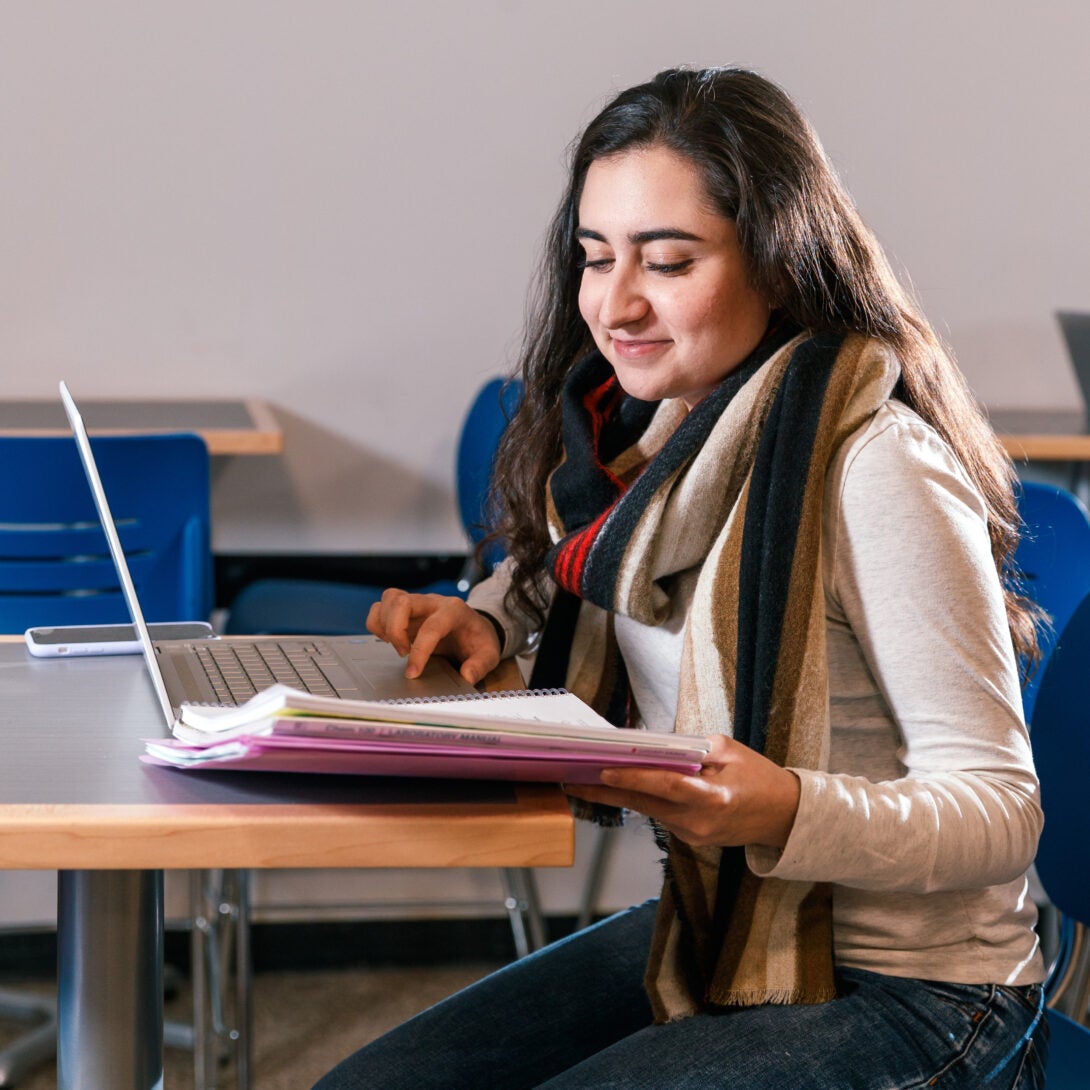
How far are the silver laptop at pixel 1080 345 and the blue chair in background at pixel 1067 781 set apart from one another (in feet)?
5.88

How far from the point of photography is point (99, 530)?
80.0 inches

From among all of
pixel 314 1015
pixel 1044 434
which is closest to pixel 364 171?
pixel 1044 434

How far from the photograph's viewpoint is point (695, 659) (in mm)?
1111

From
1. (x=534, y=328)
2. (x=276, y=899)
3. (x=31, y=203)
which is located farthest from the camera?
(x=31, y=203)

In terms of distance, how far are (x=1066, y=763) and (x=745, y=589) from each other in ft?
1.52

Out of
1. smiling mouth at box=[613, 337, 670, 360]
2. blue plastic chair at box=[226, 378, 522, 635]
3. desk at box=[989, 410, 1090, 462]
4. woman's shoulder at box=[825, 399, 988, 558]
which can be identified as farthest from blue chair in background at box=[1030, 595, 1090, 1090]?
desk at box=[989, 410, 1090, 462]

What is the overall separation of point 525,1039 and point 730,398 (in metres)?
0.54

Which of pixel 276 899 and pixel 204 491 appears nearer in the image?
pixel 204 491

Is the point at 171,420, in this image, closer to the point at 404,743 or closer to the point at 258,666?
the point at 258,666

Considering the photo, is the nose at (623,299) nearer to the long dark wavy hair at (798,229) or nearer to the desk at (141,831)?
the long dark wavy hair at (798,229)

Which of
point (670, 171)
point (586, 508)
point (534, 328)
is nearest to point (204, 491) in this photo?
point (534, 328)

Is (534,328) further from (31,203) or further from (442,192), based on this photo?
(31,203)

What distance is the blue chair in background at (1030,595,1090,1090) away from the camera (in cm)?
129

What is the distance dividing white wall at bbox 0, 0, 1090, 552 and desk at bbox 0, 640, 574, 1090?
1.86 metres
